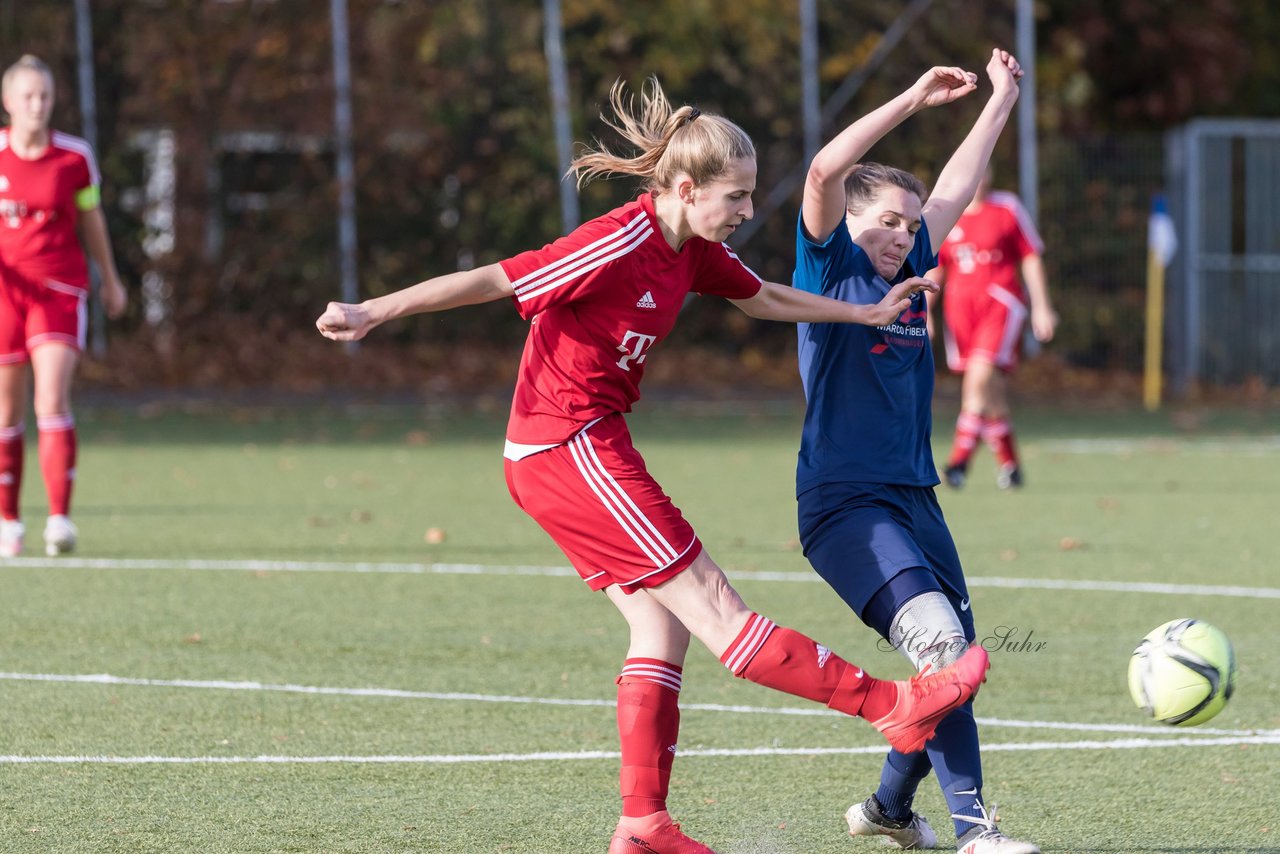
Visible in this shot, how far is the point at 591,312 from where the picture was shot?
4422 mm

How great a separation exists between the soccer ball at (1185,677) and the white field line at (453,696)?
1411mm

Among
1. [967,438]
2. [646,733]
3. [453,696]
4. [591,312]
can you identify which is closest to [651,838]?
[646,733]

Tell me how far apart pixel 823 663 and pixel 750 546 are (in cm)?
604

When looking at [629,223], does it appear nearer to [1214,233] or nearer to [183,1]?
[183,1]

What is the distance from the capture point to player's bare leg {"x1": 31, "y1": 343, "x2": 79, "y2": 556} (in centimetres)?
930

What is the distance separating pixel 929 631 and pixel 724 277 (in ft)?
3.27

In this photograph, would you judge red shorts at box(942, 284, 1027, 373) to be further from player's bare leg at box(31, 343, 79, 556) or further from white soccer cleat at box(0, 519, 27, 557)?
white soccer cleat at box(0, 519, 27, 557)

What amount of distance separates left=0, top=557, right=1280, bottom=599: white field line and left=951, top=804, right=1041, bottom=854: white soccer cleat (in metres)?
4.46

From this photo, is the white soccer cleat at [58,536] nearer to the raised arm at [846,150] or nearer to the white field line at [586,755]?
the white field line at [586,755]

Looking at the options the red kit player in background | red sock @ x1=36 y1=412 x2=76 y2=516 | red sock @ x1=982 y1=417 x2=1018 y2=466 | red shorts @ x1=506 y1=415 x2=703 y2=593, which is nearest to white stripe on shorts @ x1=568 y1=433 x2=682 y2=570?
red shorts @ x1=506 y1=415 x2=703 y2=593

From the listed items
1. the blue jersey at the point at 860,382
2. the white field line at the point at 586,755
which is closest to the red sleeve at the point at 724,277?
the blue jersey at the point at 860,382

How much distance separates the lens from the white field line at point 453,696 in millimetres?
6125

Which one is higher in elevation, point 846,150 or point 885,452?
point 846,150

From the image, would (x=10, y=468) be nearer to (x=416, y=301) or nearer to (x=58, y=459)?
(x=58, y=459)
